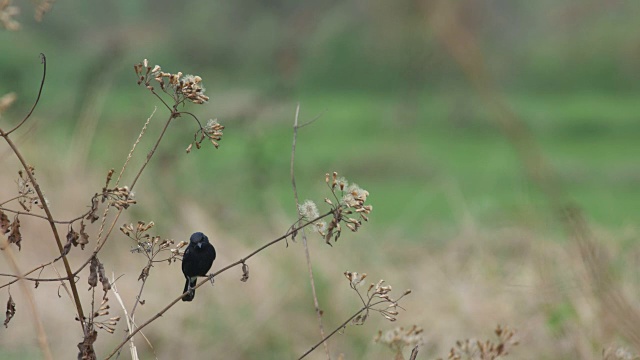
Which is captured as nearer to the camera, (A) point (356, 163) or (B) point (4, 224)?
(B) point (4, 224)

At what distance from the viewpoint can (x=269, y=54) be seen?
15836 millimetres

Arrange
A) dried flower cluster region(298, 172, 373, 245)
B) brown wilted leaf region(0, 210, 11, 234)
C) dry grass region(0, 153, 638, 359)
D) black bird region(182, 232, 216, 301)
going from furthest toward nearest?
1. dry grass region(0, 153, 638, 359)
2. black bird region(182, 232, 216, 301)
3. brown wilted leaf region(0, 210, 11, 234)
4. dried flower cluster region(298, 172, 373, 245)

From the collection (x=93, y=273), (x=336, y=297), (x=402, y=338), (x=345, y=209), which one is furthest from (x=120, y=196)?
(x=336, y=297)

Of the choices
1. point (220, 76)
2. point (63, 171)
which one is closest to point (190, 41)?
point (220, 76)

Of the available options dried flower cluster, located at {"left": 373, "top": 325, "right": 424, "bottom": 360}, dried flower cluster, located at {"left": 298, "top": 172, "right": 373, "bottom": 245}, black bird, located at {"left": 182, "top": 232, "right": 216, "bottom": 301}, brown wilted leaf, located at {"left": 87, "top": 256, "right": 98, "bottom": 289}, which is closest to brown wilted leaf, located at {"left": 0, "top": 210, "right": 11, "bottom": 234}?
brown wilted leaf, located at {"left": 87, "top": 256, "right": 98, "bottom": 289}

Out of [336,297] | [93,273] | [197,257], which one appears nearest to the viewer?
[93,273]

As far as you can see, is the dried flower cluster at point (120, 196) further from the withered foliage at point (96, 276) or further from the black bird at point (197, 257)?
the black bird at point (197, 257)

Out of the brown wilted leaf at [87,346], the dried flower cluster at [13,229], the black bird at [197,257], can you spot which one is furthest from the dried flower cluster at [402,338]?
the dried flower cluster at [13,229]

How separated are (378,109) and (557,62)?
2.77 metres

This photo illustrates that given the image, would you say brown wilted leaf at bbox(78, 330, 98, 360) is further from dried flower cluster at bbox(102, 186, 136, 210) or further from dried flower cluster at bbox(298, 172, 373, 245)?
dried flower cluster at bbox(298, 172, 373, 245)

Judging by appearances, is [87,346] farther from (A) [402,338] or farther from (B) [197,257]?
(A) [402,338]

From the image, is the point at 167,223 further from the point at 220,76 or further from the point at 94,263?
the point at 220,76

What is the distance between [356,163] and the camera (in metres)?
13.6

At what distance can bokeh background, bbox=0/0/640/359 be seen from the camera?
188 inches
